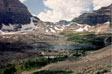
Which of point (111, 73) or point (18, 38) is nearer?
point (111, 73)

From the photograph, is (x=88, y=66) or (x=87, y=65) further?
(x=87, y=65)

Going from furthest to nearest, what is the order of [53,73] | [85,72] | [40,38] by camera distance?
[40,38], [53,73], [85,72]

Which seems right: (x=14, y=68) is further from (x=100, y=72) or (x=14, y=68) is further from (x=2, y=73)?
(x=100, y=72)

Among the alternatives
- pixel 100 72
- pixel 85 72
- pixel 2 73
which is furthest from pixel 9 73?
pixel 100 72

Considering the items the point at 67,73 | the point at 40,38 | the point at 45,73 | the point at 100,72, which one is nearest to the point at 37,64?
the point at 45,73

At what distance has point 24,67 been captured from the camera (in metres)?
50.8

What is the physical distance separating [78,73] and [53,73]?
579cm

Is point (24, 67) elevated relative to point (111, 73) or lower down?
lower down

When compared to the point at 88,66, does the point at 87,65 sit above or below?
below

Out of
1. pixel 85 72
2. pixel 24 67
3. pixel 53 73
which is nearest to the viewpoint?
pixel 85 72

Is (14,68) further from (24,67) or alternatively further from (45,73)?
(45,73)

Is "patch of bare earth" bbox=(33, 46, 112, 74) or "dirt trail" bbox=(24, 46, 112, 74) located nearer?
"patch of bare earth" bbox=(33, 46, 112, 74)

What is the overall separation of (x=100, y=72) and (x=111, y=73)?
107 inches

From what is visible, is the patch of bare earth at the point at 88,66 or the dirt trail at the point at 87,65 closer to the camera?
the patch of bare earth at the point at 88,66
